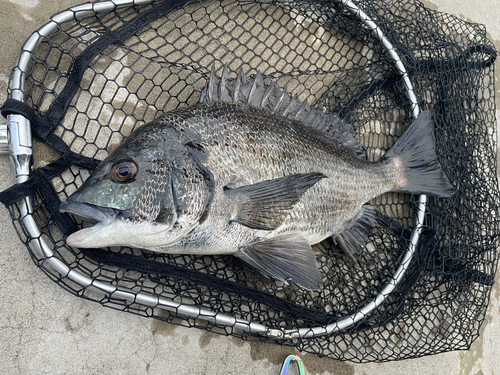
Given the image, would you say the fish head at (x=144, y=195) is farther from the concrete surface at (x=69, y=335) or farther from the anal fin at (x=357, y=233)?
the anal fin at (x=357, y=233)

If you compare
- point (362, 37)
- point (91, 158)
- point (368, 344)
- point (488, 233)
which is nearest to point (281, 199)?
point (91, 158)

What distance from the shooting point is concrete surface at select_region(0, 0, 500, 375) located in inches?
53.1

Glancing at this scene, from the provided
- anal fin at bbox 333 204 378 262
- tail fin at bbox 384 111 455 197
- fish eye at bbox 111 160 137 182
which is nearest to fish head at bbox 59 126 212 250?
fish eye at bbox 111 160 137 182

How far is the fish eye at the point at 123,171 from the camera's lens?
1179mm

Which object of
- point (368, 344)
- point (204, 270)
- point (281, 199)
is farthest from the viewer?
point (368, 344)

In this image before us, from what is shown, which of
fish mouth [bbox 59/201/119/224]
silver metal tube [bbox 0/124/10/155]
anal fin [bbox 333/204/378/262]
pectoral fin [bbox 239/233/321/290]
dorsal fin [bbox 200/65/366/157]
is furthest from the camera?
anal fin [bbox 333/204/378/262]

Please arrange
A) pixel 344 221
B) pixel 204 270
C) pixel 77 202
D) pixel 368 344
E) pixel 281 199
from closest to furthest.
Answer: pixel 77 202
pixel 281 199
pixel 204 270
pixel 344 221
pixel 368 344

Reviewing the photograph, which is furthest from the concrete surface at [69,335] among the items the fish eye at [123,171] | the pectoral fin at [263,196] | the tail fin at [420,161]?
the tail fin at [420,161]

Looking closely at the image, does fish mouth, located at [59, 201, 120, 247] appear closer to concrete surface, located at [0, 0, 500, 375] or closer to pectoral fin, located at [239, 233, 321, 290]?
concrete surface, located at [0, 0, 500, 375]

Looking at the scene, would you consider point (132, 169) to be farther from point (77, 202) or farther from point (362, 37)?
point (362, 37)

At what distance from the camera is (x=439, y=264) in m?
2.02

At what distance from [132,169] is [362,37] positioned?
170 cm

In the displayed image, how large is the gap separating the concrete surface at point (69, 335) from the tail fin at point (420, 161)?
1090 millimetres

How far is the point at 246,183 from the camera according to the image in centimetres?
137
